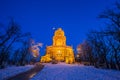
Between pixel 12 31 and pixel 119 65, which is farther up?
pixel 12 31

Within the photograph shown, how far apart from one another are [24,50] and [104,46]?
30890 millimetres

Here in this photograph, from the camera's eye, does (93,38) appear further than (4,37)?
Yes

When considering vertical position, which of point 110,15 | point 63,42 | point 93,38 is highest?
point 63,42

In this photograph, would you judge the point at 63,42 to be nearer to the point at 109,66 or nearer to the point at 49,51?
the point at 49,51

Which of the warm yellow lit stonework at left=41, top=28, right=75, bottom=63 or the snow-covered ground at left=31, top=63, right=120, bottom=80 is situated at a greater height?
the warm yellow lit stonework at left=41, top=28, right=75, bottom=63

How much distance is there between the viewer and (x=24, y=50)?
81.7 m

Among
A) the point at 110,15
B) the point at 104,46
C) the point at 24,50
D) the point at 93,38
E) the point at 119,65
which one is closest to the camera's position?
the point at 110,15

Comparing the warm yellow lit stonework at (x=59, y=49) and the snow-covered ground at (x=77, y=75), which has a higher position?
the warm yellow lit stonework at (x=59, y=49)

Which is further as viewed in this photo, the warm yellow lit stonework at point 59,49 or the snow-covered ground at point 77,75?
the warm yellow lit stonework at point 59,49

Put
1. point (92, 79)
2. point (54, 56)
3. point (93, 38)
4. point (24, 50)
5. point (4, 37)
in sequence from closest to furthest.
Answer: point (92, 79) < point (4, 37) < point (93, 38) < point (24, 50) < point (54, 56)

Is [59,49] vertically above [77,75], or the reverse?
[59,49]

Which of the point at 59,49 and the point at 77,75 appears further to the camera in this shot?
the point at 59,49

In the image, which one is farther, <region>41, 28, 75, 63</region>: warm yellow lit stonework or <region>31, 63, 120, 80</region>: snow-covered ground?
<region>41, 28, 75, 63</region>: warm yellow lit stonework

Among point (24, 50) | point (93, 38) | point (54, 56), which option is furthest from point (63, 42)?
point (93, 38)
